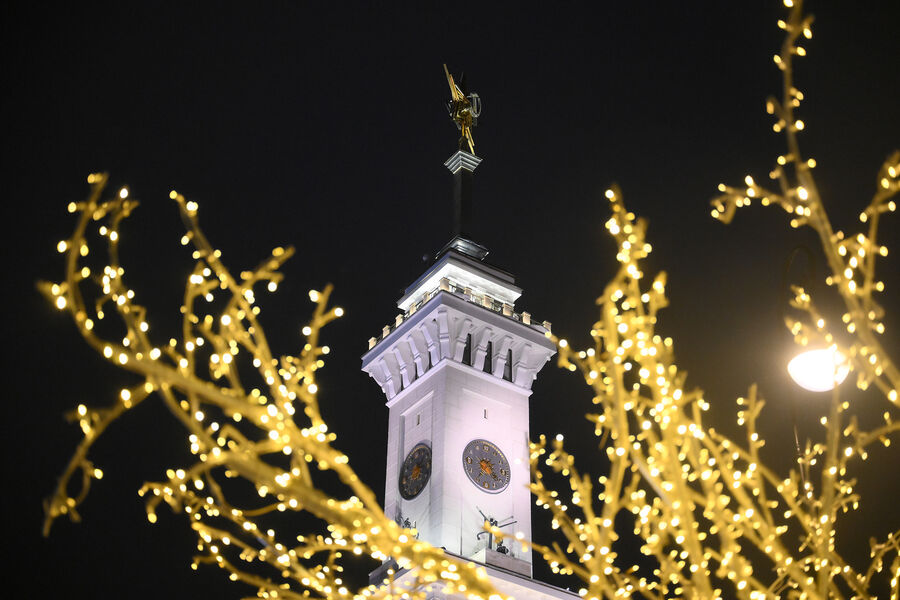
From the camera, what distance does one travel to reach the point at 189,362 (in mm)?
11156

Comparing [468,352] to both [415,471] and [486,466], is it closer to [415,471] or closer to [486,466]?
[486,466]

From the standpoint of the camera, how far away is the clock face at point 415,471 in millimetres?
43844

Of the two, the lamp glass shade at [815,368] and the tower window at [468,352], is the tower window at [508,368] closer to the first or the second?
the tower window at [468,352]

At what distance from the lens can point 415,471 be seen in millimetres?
44594

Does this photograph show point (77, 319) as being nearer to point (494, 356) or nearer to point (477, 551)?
point (477, 551)

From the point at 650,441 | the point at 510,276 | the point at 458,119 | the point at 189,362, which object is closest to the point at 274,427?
the point at 189,362

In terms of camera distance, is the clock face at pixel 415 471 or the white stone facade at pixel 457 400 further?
the clock face at pixel 415 471

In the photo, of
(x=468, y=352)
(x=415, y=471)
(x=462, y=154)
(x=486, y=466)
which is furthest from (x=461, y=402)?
(x=462, y=154)

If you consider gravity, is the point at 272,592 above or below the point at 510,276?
below

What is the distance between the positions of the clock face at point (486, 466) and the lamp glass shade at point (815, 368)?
31.3 meters

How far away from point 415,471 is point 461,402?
3304mm

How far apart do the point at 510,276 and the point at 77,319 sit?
41.0 metres

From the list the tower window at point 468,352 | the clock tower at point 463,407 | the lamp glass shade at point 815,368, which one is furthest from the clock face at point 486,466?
the lamp glass shade at point 815,368

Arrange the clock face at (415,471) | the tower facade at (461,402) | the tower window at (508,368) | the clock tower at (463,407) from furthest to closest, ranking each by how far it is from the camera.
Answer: the tower window at (508,368)
the clock face at (415,471)
the tower facade at (461,402)
the clock tower at (463,407)
